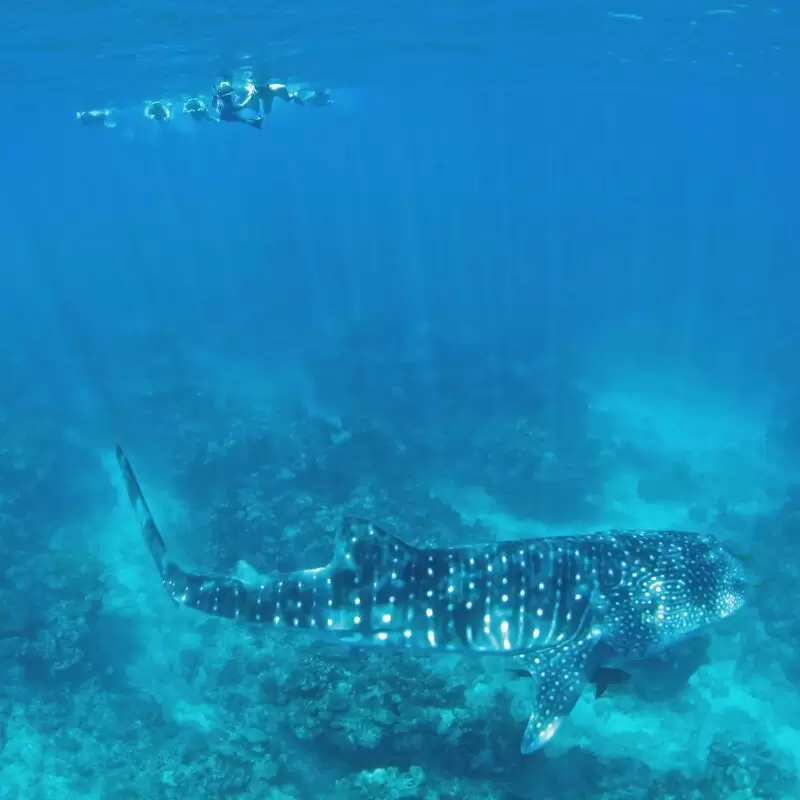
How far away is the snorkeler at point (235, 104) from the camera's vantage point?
1540cm

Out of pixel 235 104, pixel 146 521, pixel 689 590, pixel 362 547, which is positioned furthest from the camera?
pixel 235 104

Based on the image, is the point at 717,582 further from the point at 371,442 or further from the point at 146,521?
the point at 371,442

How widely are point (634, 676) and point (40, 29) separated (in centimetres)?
2720

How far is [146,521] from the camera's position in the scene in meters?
6.70

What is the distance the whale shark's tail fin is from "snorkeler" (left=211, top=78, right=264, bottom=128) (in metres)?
11.1

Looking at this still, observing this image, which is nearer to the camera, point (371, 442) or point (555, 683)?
point (555, 683)

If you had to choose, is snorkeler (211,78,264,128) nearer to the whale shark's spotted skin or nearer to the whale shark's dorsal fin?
the whale shark's spotted skin

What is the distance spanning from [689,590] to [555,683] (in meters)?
1.50

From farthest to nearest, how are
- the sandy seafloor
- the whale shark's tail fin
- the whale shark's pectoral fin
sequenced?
the sandy seafloor → the whale shark's tail fin → the whale shark's pectoral fin

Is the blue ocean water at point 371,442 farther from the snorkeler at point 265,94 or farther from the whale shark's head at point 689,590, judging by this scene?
the snorkeler at point 265,94

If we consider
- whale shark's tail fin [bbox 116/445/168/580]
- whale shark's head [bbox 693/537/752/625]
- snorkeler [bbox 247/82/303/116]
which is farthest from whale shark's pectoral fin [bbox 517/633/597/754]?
snorkeler [bbox 247/82/303/116]

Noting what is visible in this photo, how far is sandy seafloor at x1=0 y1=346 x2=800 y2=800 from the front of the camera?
830 centimetres

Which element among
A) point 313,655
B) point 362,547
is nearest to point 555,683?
point 362,547

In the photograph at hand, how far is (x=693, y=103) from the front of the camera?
205ft
